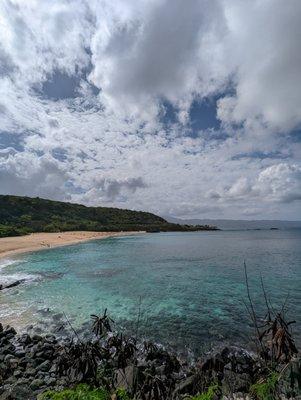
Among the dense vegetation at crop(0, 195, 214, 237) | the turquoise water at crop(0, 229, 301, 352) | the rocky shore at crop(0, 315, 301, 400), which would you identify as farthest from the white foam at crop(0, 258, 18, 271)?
the dense vegetation at crop(0, 195, 214, 237)

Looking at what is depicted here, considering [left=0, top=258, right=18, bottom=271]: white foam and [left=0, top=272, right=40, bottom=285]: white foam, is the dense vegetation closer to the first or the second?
[left=0, top=258, right=18, bottom=271]: white foam

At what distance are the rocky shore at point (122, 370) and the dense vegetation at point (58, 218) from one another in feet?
242

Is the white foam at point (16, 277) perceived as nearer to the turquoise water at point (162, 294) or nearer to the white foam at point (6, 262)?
the turquoise water at point (162, 294)

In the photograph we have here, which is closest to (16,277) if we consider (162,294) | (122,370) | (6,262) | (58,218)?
(6,262)

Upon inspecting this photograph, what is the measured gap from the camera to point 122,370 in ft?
26.3

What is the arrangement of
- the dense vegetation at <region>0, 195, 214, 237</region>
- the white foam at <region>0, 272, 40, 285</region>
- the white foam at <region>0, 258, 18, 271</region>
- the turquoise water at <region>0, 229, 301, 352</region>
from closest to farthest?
the turquoise water at <region>0, 229, 301, 352</region> < the white foam at <region>0, 272, 40, 285</region> < the white foam at <region>0, 258, 18, 271</region> < the dense vegetation at <region>0, 195, 214, 237</region>

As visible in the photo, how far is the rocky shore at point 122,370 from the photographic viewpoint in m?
6.20

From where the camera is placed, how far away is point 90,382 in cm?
685

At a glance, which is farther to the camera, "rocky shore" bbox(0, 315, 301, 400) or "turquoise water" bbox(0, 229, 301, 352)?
"turquoise water" bbox(0, 229, 301, 352)

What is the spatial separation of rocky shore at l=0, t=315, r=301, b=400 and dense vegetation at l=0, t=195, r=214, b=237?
73670mm

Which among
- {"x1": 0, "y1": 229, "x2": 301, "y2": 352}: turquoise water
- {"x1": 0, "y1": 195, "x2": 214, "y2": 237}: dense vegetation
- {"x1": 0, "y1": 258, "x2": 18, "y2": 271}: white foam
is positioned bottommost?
{"x1": 0, "y1": 229, "x2": 301, "y2": 352}: turquoise water

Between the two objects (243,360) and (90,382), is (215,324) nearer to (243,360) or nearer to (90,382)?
(243,360)

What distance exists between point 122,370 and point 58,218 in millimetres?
124900

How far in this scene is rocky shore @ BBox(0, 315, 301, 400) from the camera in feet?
20.4
